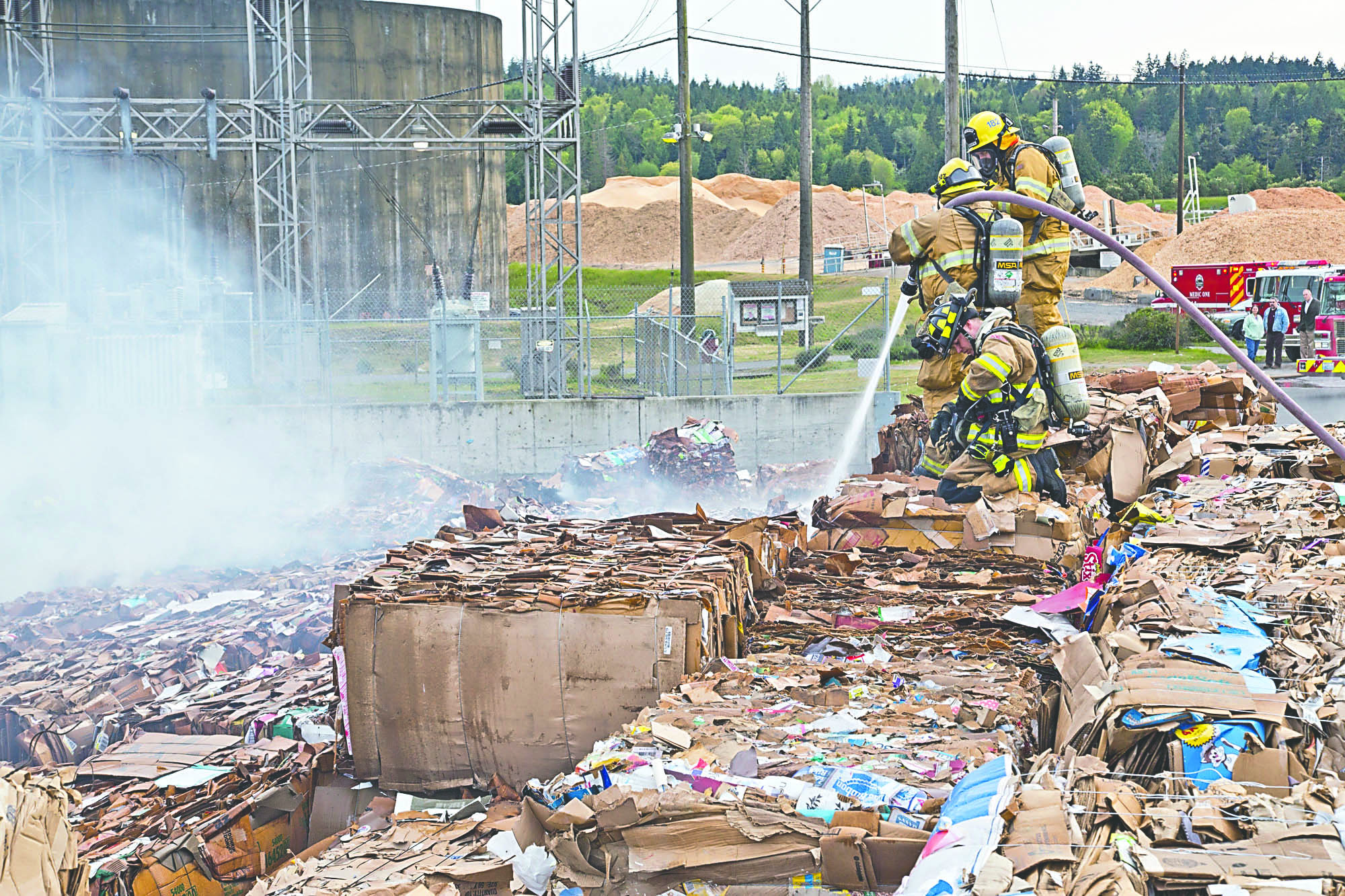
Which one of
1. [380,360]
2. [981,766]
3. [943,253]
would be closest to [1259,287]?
[380,360]

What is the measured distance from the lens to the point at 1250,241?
4872 cm

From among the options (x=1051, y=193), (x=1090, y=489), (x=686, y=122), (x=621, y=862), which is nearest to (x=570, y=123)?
(x=686, y=122)

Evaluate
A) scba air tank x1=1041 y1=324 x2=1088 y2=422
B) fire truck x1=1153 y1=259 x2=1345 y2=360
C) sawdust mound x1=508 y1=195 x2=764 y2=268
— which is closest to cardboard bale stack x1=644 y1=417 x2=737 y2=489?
scba air tank x1=1041 y1=324 x2=1088 y2=422

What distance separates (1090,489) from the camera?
942 cm

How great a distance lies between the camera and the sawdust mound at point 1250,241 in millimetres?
47938

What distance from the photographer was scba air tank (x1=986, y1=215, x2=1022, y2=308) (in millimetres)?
9227

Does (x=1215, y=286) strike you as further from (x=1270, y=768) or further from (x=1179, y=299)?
(x=1270, y=768)

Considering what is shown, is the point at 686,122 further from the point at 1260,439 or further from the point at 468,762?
the point at 468,762

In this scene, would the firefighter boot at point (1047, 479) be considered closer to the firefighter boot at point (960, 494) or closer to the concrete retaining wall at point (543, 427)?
the firefighter boot at point (960, 494)

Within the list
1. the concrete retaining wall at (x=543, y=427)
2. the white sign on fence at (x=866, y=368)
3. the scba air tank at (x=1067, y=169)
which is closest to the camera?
the scba air tank at (x=1067, y=169)

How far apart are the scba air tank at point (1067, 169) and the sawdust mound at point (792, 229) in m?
56.3

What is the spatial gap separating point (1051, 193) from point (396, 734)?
776cm

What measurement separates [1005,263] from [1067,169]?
2.33m

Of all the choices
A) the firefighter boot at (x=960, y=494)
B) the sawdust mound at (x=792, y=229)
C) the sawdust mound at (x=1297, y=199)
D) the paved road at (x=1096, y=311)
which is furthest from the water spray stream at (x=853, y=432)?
the sawdust mound at (x=1297, y=199)
